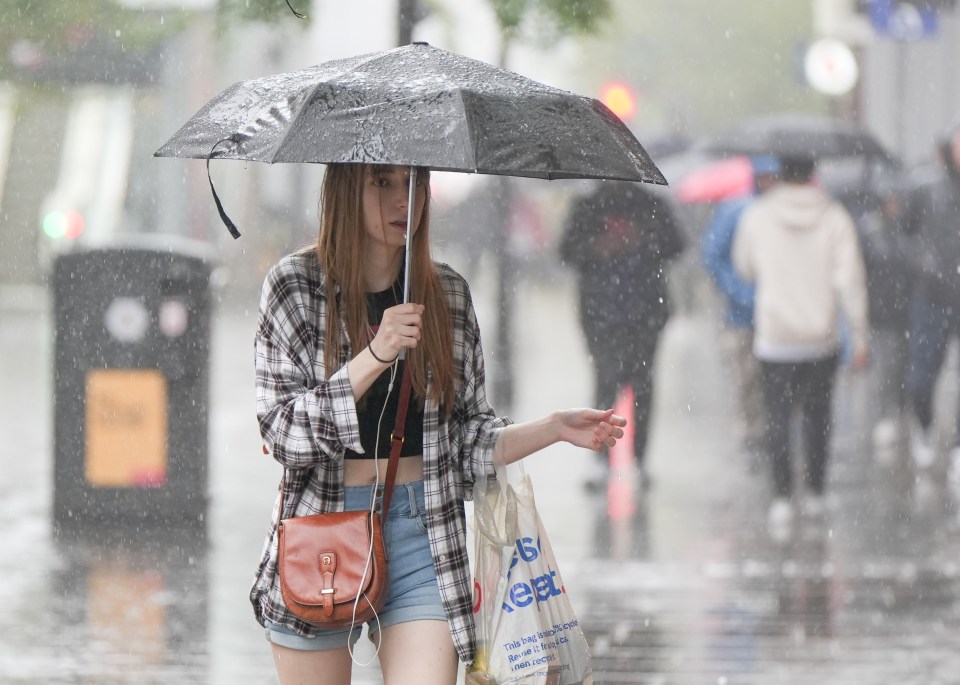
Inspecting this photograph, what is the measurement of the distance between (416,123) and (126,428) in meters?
5.36

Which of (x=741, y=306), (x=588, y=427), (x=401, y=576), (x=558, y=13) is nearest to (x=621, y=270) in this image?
(x=741, y=306)

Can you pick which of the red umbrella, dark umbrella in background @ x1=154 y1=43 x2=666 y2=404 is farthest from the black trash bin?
the red umbrella

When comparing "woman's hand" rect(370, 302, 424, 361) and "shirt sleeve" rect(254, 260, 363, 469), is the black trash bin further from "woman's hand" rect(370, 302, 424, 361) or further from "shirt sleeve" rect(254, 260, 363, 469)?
"woman's hand" rect(370, 302, 424, 361)

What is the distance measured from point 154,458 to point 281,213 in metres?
26.9

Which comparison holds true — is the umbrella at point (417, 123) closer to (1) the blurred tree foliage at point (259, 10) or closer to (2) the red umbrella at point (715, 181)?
(1) the blurred tree foliage at point (259, 10)

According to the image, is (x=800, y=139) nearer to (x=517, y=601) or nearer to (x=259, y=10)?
(x=259, y=10)

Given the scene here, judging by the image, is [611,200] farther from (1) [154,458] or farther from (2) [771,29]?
(2) [771,29]

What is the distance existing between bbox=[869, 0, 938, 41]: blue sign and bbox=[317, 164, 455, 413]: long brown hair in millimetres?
12060

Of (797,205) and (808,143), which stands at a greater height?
(808,143)

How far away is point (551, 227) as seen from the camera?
38.1 metres

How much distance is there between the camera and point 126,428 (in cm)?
822

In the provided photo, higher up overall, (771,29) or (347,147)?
(771,29)

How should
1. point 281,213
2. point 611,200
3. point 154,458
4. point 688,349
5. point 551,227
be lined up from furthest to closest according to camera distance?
point 551,227
point 281,213
point 688,349
point 611,200
point 154,458

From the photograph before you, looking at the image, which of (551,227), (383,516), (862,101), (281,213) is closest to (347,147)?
(383,516)
